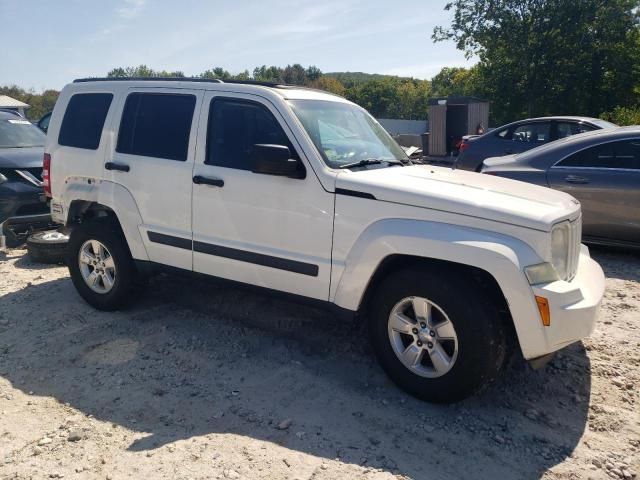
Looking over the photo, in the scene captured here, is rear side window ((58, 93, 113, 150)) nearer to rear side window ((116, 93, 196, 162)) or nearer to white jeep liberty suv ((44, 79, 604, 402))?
white jeep liberty suv ((44, 79, 604, 402))

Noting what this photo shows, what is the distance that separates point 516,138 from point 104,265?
8694mm

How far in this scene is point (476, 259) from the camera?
3107 mm

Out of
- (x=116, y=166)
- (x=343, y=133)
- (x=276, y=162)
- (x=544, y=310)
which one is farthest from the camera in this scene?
(x=116, y=166)

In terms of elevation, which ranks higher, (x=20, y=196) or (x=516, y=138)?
Result: (x=516, y=138)

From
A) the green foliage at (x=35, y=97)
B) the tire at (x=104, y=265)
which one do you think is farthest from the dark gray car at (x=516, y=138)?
the green foliage at (x=35, y=97)

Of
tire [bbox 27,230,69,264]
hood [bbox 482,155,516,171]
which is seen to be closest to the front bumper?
hood [bbox 482,155,516,171]

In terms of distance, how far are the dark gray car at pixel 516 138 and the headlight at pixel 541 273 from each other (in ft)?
24.4

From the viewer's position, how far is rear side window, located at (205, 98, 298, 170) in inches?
157

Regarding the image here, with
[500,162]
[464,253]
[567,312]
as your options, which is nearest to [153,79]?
[464,253]

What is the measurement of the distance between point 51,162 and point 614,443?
508 cm

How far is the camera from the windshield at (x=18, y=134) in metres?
8.26

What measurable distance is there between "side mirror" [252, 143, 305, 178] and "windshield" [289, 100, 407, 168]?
8.8 inches

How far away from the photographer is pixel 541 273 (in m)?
3.09

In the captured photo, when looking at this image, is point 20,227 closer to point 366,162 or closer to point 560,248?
point 366,162
